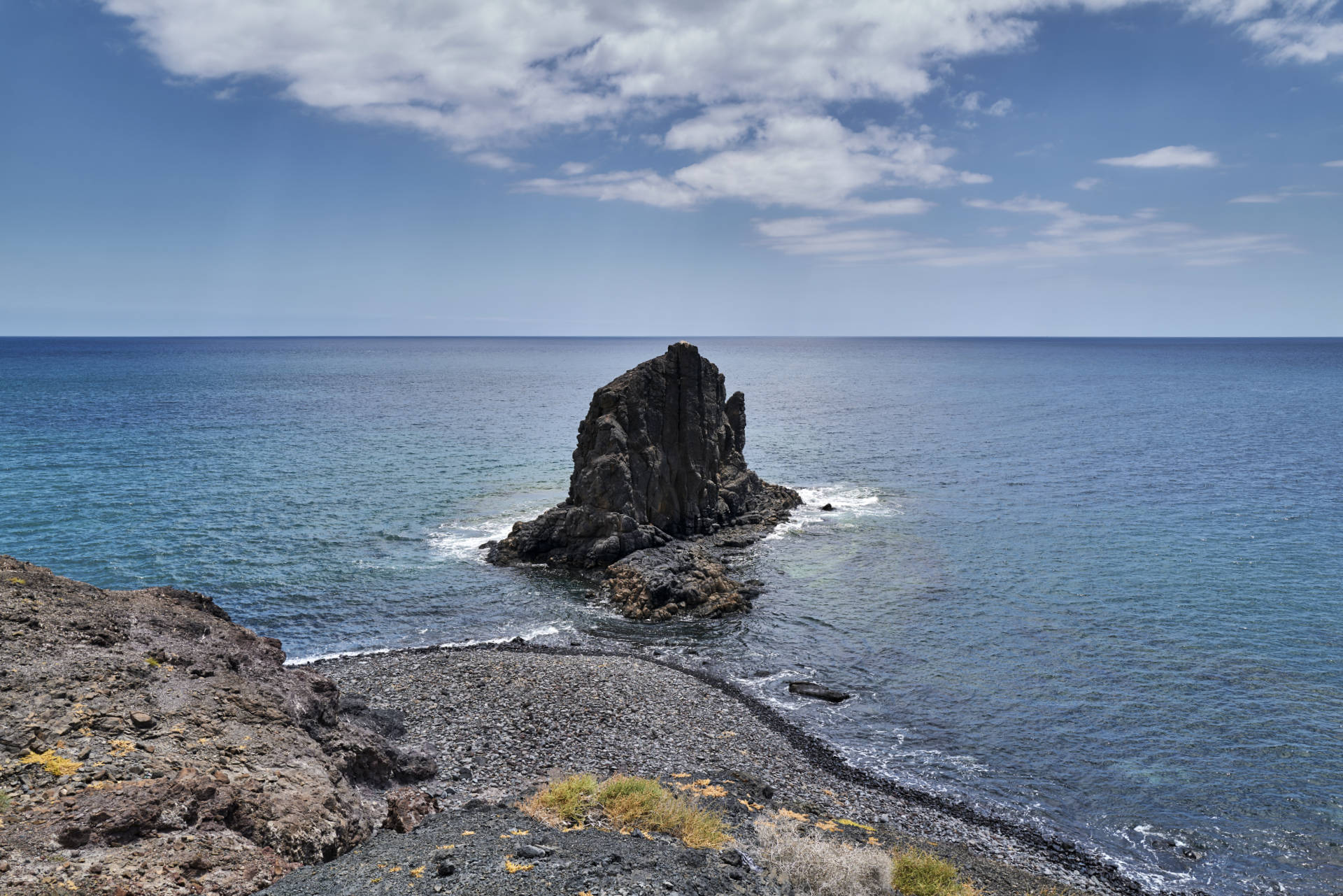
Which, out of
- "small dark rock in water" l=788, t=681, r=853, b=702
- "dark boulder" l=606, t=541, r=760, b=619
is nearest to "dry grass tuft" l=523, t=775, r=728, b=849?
"small dark rock in water" l=788, t=681, r=853, b=702

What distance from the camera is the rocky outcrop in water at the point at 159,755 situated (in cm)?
1426

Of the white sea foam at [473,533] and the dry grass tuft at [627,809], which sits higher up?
A: the dry grass tuft at [627,809]

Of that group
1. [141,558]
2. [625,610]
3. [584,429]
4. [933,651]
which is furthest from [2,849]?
[584,429]

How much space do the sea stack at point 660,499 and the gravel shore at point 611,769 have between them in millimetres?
9539

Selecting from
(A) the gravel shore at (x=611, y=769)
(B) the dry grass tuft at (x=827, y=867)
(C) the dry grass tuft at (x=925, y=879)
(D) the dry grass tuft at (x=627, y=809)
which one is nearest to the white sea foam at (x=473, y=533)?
(A) the gravel shore at (x=611, y=769)

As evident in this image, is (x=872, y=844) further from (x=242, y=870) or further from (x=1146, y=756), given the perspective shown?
(x=242, y=870)

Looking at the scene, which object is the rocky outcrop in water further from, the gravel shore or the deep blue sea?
the deep blue sea

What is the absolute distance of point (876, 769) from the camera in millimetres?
29047

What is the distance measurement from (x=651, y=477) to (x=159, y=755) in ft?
139

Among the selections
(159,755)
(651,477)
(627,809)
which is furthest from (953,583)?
(159,755)

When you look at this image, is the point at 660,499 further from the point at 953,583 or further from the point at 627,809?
the point at 627,809

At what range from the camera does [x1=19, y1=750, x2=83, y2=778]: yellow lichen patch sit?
1563cm

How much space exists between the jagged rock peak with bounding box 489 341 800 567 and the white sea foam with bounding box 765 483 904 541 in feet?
6.20

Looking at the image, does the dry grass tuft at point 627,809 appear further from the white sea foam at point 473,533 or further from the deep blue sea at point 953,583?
the white sea foam at point 473,533
